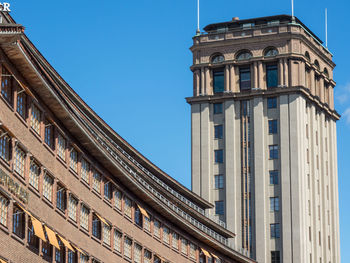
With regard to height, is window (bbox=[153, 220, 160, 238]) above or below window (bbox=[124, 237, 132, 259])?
above

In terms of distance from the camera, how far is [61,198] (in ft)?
219

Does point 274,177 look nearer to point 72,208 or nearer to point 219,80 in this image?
point 219,80

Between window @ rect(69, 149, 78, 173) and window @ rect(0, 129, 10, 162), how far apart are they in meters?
12.8

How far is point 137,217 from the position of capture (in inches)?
3351

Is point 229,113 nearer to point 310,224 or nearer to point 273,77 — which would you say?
point 273,77

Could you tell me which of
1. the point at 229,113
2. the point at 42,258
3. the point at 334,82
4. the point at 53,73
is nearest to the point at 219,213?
the point at 229,113

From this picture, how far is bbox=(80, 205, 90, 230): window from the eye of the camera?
71000 mm

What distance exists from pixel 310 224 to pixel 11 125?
81.0 meters

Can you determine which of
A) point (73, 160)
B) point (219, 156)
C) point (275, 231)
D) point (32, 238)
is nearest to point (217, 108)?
point (219, 156)

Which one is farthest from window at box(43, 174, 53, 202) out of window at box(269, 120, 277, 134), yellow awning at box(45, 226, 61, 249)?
window at box(269, 120, 277, 134)

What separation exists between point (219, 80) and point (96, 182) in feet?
214

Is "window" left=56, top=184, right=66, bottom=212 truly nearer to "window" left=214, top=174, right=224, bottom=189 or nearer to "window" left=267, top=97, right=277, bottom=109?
"window" left=214, top=174, right=224, bottom=189

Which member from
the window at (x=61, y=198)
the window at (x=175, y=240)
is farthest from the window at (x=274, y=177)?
the window at (x=61, y=198)

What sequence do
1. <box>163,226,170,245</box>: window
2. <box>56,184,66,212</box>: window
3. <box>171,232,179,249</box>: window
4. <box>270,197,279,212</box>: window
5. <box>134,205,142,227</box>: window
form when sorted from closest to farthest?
<box>56,184,66,212</box>: window, <box>134,205,142,227</box>: window, <box>163,226,170,245</box>: window, <box>171,232,179,249</box>: window, <box>270,197,279,212</box>: window
